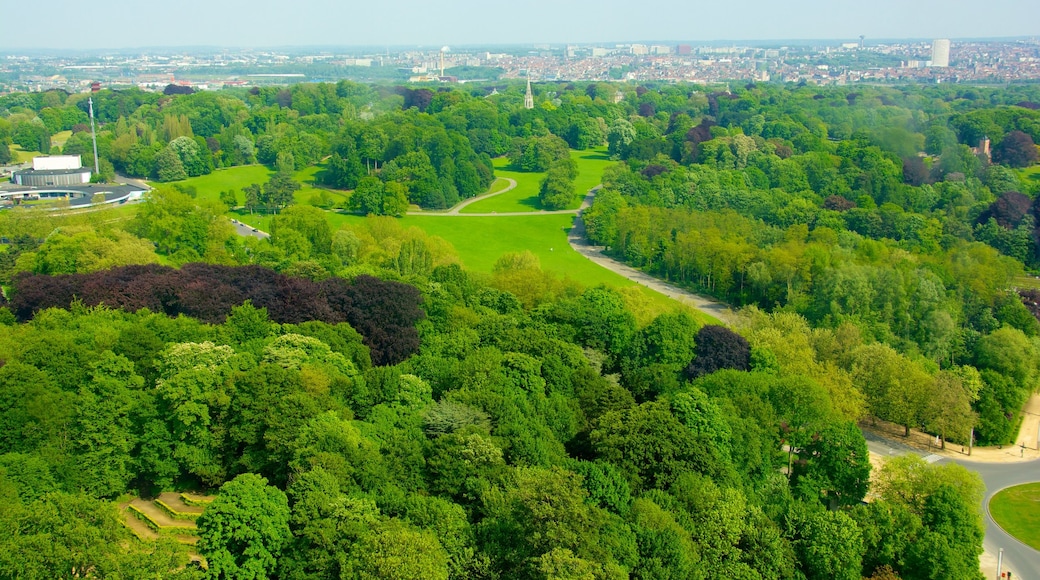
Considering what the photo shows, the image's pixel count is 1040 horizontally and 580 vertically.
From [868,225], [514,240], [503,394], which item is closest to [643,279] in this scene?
[514,240]

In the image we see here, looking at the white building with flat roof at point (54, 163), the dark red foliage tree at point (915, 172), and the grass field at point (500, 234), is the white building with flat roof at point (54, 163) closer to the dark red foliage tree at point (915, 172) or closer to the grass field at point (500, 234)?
the grass field at point (500, 234)

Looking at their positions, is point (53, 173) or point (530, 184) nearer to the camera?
point (53, 173)

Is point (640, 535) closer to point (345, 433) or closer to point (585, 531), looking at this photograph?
point (585, 531)

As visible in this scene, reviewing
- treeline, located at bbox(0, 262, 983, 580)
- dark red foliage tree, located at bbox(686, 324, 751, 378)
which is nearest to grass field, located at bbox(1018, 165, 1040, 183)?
treeline, located at bbox(0, 262, 983, 580)

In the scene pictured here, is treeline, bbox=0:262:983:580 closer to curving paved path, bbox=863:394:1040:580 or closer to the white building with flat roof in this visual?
curving paved path, bbox=863:394:1040:580

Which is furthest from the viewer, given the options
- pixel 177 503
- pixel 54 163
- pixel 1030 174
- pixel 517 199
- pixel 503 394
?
pixel 54 163

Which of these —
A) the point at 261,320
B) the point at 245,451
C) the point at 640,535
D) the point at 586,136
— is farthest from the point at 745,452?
the point at 586,136

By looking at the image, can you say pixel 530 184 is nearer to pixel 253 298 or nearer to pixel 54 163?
pixel 54 163
